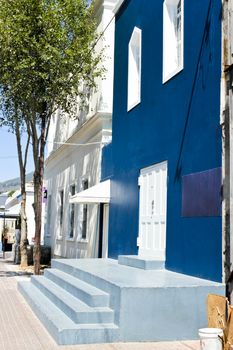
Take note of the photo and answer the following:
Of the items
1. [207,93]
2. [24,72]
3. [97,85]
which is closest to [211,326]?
[207,93]

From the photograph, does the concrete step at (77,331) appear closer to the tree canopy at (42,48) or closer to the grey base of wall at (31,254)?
the tree canopy at (42,48)

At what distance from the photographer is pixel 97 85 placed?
18188mm

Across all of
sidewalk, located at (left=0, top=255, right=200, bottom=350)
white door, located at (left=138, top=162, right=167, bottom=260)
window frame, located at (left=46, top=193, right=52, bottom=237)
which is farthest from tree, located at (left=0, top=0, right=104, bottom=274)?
window frame, located at (left=46, top=193, right=52, bottom=237)

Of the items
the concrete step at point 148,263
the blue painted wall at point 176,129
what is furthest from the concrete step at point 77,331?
the concrete step at point 148,263

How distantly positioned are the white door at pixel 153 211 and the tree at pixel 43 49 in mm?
4768

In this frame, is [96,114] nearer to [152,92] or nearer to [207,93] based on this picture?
[152,92]

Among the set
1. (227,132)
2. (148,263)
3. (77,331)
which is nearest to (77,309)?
(77,331)

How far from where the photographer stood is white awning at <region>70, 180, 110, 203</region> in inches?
594

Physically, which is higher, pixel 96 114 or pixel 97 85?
pixel 97 85

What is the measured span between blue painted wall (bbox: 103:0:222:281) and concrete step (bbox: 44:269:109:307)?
1.79m

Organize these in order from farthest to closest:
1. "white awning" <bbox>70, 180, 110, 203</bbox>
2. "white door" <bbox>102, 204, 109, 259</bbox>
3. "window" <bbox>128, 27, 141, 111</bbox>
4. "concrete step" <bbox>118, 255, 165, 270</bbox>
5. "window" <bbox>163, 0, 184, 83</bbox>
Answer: "white door" <bbox>102, 204, 109, 259</bbox> → "white awning" <bbox>70, 180, 110, 203</bbox> → "window" <bbox>128, 27, 141, 111</bbox> → "window" <bbox>163, 0, 184, 83</bbox> → "concrete step" <bbox>118, 255, 165, 270</bbox>

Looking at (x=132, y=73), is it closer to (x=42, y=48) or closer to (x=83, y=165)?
(x=42, y=48)

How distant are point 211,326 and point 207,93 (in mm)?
4090

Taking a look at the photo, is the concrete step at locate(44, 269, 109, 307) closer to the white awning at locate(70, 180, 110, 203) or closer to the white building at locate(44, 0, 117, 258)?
the white awning at locate(70, 180, 110, 203)
